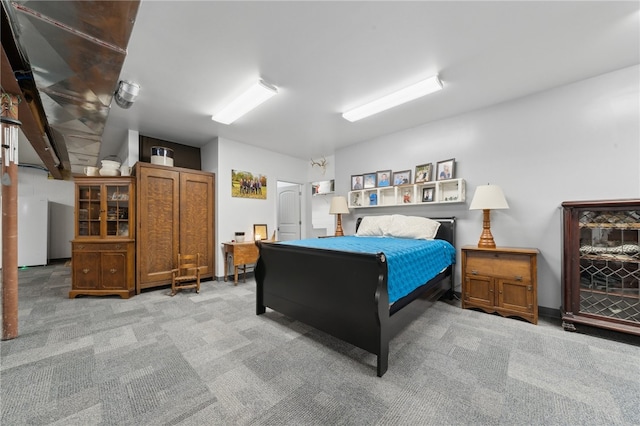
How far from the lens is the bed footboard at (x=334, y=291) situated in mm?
1763

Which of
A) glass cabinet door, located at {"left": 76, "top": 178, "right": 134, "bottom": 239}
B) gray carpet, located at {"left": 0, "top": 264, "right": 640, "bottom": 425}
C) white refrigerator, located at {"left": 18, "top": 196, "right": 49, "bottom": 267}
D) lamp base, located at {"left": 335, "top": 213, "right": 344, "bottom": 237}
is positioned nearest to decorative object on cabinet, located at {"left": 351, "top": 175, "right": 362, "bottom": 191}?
lamp base, located at {"left": 335, "top": 213, "right": 344, "bottom": 237}

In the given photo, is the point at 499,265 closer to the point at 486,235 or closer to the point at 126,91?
the point at 486,235

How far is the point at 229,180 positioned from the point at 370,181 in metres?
2.70

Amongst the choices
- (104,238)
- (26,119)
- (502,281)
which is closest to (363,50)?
(502,281)

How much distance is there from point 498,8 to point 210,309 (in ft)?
13.2

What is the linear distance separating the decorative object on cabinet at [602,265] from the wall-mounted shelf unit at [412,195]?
1.21 m

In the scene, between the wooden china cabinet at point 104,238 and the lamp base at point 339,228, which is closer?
the wooden china cabinet at point 104,238

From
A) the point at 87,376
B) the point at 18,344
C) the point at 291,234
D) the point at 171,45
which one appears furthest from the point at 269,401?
the point at 291,234

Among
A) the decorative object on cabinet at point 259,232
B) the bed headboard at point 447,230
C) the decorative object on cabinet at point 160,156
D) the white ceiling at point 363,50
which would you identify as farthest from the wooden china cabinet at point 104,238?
the bed headboard at point 447,230

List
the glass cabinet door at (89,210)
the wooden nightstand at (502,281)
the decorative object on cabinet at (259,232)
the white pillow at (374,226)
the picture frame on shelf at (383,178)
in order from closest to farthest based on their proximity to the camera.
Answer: the wooden nightstand at (502,281) → the glass cabinet door at (89,210) → the white pillow at (374,226) → the picture frame on shelf at (383,178) → the decorative object on cabinet at (259,232)

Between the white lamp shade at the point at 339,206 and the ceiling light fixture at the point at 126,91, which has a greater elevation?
the ceiling light fixture at the point at 126,91

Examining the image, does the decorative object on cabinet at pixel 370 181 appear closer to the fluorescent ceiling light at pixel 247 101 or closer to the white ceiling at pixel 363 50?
the white ceiling at pixel 363 50

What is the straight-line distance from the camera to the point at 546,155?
282cm

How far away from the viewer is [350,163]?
15.9 feet
